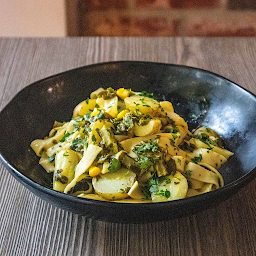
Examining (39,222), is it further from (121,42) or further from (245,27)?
(245,27)

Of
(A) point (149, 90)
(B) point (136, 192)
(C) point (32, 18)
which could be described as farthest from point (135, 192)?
(C) point (32, 18)

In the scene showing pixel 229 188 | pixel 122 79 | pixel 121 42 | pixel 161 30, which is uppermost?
pixel 229 188

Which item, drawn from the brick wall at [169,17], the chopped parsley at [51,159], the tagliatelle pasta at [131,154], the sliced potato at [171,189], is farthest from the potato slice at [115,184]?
the brick wall at [169,17]

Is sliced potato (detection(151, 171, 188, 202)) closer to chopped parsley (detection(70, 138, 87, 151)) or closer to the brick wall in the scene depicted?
chopped parsley (detection(70, 138, 87, 151))

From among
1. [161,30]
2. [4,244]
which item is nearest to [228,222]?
[4,244]

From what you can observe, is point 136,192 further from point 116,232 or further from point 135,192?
point 116,232

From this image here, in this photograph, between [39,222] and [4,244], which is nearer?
[4,244]
